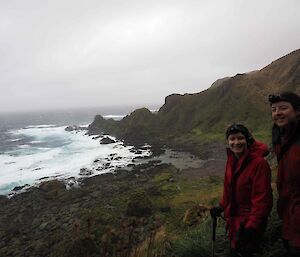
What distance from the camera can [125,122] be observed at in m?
74.4

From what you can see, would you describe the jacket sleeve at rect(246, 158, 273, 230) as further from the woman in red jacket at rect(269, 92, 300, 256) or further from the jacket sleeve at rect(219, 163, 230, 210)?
the jacket sleeve at rect(219, 163, 230, 210)

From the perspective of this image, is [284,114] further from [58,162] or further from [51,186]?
[58,162]

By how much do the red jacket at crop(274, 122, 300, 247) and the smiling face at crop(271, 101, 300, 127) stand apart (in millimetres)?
113

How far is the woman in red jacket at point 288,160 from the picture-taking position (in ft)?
10.1

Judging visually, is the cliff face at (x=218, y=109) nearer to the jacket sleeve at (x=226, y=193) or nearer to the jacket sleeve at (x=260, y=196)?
the jacket sleeve at (x=226, y=193)

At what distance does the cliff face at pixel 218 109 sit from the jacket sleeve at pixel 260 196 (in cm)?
5124

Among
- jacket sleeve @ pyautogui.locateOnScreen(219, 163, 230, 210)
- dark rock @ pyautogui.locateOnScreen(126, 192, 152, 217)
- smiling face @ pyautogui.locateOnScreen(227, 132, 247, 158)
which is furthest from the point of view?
dark rock @ pyautogui.locateOnScreen(126, 192, 152, 217)

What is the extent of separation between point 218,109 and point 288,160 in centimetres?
6445

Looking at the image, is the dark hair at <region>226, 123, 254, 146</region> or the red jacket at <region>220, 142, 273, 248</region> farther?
the dark hair at <region>226, 123, 254, 146</region>

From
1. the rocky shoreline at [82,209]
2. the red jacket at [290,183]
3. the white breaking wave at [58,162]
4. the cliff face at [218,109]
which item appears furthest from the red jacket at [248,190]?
the cliff face at [218,109]

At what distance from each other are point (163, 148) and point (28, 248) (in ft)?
108

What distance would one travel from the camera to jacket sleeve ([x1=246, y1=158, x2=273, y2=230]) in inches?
130

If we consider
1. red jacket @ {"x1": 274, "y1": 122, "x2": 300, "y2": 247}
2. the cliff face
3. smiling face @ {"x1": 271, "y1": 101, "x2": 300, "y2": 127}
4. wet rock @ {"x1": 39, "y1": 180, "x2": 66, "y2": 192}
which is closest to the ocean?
wet rock @ {"x1": 39, "y1": 180, "x2": 66, "y2": 192}

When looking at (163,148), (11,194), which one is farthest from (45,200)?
(163,148)
